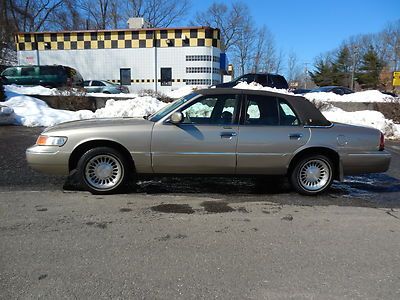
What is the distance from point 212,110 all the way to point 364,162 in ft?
7.81

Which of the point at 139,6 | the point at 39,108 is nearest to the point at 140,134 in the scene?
the point at 39,108

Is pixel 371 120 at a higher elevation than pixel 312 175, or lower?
higher

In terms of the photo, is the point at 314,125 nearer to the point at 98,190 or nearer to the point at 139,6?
the point at 98,190

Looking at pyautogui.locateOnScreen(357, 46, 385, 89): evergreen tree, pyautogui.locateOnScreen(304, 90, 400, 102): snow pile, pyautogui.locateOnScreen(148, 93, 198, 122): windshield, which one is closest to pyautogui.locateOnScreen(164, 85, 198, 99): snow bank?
pyautogui.locateOnScreen(304, 90, 400, 102): snow pile

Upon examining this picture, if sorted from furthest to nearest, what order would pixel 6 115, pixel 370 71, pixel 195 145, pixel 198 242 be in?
pixel 370 71 < pixel 6 115 < pixel 195 145 < pixel 198 242

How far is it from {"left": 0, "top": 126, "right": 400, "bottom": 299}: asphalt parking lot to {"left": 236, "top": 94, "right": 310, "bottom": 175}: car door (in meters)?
0.48

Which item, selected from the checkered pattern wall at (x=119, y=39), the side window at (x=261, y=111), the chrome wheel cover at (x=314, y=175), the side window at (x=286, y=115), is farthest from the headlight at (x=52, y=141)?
the checkered pattern wall at (x=119, y=39)

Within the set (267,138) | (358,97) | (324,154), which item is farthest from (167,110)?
(358,97)

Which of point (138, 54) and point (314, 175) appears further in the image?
point (138, 54)

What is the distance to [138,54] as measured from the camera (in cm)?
2791

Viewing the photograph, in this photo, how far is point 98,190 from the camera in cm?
527

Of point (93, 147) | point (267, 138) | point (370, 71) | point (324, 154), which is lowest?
point (324, 154)

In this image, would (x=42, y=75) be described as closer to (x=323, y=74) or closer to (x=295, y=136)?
(x=295, y=136)

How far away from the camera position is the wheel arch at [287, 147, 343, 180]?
5.39 meters
